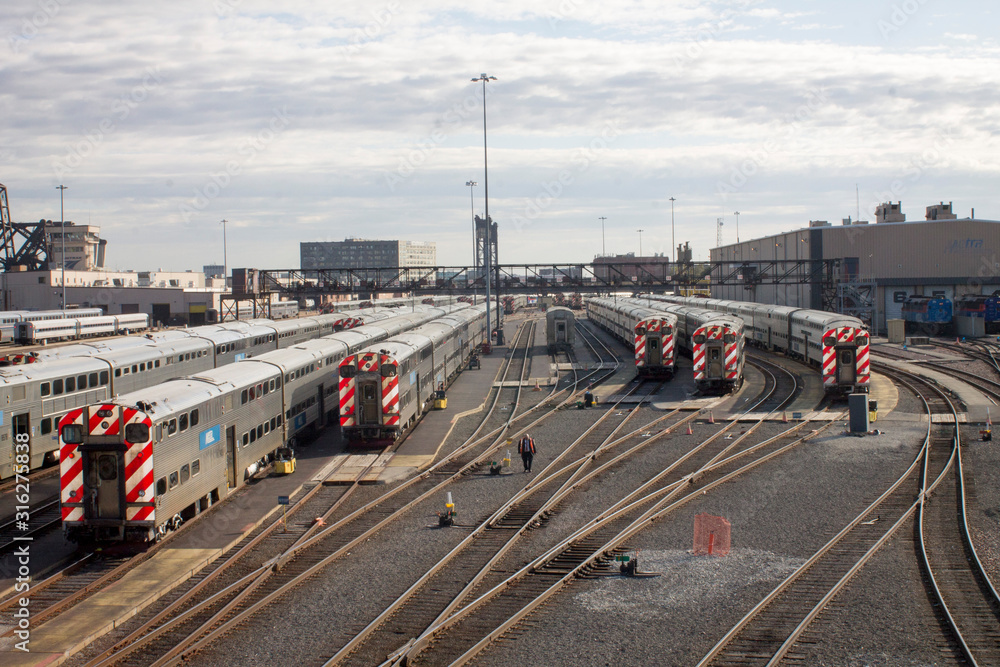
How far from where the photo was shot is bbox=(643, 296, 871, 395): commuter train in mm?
33812

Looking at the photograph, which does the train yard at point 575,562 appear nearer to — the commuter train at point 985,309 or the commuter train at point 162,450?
the commuter train at point 162,450

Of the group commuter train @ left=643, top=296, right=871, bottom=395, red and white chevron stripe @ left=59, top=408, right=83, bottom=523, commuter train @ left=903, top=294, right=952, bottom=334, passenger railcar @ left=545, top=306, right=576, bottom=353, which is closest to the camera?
red and white chevron stripe @ left=59, top=408, right=83, bottom=523

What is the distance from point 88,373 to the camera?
25891 millimetres

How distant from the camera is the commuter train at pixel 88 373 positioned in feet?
73.1

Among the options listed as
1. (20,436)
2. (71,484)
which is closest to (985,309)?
(20,436)

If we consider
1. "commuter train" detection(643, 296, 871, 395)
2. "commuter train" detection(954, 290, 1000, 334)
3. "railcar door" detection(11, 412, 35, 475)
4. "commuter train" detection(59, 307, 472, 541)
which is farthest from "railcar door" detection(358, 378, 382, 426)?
"commuter train" detection(954, 290, 1000, 334)

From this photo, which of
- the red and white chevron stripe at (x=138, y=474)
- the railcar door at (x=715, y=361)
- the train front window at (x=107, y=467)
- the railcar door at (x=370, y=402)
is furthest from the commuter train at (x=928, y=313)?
the train front window at (x=107, y=467)

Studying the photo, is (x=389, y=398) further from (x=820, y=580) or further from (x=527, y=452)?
(x=820, y=580)

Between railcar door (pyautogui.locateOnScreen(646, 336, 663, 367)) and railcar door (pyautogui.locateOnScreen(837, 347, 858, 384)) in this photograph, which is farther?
railcar door (pyautogui.locateOnScreen(646, 336, 663, 367))

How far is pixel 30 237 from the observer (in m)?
101

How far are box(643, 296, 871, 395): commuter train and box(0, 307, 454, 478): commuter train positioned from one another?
2750 centimetres

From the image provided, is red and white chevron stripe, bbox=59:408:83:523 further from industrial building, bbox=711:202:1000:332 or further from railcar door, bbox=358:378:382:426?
industrial building, bbox=711:202:1000:332

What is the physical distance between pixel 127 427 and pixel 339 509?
5.57 metres

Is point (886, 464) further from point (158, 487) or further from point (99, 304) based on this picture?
point (99, 304)
